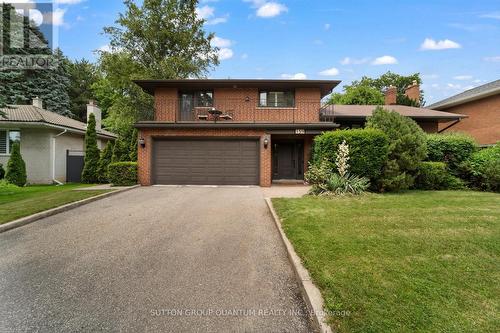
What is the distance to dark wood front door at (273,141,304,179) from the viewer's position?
1571 cm

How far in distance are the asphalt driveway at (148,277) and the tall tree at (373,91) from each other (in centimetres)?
2513

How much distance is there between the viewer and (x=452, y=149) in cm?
1169

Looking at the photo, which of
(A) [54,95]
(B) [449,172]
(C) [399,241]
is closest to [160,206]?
(C) [399,241]

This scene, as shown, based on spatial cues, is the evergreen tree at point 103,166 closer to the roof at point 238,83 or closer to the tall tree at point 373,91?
the roof at point 238,83

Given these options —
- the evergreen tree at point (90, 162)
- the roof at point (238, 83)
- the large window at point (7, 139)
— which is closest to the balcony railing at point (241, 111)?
the roof at point (238, 83)

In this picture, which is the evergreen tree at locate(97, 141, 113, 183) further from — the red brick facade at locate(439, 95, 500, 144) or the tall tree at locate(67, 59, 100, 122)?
the tall tree at locate(67, 59, 100, 122)

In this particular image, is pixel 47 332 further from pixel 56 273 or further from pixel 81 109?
pixel 81 109

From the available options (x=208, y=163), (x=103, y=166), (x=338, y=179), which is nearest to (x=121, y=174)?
(x=103, y=166)

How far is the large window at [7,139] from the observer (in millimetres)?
14836

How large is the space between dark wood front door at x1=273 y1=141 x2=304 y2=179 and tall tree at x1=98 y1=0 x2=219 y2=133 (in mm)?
10839

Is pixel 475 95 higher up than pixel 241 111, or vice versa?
pixel 475 95

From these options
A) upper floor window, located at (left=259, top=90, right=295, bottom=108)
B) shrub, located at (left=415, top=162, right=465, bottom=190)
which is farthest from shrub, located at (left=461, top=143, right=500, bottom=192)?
upper floor window, located at (left=259, top=90, right=295, bottom=108)

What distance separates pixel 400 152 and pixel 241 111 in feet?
27.3

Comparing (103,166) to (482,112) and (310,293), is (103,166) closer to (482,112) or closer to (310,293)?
(310,293)
